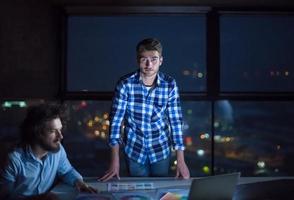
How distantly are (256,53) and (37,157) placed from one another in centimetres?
291

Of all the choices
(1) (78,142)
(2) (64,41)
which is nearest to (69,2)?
(2) (64,41)

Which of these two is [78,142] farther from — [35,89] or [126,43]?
[126,43]

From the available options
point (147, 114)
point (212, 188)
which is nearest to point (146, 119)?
point (147, 114)

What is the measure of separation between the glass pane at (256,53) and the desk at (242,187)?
2068 mm

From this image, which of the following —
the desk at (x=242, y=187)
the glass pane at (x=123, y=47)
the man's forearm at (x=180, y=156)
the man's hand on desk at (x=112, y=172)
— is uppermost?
the glass pane at (x=123, y=47)

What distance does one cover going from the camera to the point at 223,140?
4.39 metres

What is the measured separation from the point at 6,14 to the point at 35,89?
2.22 feet

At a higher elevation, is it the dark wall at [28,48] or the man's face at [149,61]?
the dark wall at [28,48]

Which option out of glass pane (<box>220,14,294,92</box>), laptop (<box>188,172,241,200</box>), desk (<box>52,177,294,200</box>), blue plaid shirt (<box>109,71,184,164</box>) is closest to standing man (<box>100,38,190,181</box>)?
blue plaid shirt (<box>109,71,184,164</box>)

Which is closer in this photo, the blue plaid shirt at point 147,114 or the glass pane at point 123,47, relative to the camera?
the blue plaid shirt at point 147,114

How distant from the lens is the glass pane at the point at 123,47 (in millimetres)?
4152

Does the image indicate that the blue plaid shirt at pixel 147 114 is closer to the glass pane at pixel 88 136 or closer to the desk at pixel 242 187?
the desk at pixel 242 187

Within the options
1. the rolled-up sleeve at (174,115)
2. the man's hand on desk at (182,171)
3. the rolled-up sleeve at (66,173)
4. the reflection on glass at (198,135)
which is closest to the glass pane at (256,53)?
the reflection on glass at (198,135)

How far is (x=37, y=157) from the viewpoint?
2062 millimetres
